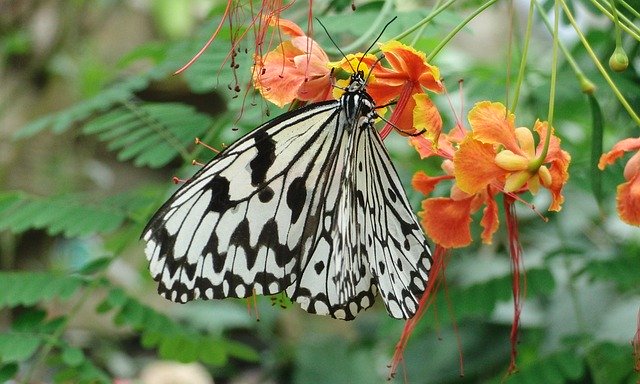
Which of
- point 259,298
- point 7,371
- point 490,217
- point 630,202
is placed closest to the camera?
point 630,202

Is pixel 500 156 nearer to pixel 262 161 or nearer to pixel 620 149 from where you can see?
pixel 620 149

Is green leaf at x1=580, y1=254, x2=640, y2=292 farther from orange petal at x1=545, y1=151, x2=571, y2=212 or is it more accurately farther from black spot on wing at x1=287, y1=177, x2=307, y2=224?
black spot on wing at x1=287, y1=177, x2=307, y2=224

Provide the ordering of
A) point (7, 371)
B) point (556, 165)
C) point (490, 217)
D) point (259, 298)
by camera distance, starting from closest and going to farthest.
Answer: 1. point (556, 165)
2. point (490, 217)
3. point (7, 371)
4. point (259, 298)

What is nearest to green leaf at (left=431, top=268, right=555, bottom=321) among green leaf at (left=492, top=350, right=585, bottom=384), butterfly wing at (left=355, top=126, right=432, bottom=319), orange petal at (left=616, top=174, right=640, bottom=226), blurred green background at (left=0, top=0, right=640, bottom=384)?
blurred green background at (left=0, top=0, right=640, bottom=384)

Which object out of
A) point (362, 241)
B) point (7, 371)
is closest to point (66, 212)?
point (7, 371)

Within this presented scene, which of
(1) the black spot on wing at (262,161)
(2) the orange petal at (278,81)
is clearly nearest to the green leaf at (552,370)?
(1) the black spot on wing at (262,161)

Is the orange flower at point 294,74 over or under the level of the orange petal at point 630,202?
over

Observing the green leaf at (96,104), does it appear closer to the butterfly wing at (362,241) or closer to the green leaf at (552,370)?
the butterfly wing at (362,241)
